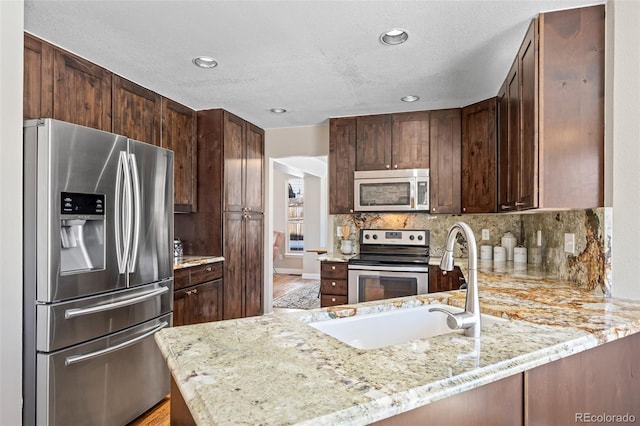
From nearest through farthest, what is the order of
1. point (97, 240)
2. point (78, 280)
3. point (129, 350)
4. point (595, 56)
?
point (595, 56), point (78, 280), point (97, 240), point (129, 350)

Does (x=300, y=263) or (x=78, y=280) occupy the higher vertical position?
(x=78, y=280)

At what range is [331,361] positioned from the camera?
94cm

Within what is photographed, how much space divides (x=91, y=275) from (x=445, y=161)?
3124 mm

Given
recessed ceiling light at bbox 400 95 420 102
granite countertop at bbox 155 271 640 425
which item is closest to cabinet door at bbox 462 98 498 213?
recessed ceiling light at bbox 400 95 420 102

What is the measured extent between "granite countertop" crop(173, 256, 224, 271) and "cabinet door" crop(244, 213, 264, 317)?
56 centimetres

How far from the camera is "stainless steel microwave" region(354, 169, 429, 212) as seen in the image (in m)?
3.72

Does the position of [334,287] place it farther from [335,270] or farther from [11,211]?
[11,211]

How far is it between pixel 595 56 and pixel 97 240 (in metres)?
2.80

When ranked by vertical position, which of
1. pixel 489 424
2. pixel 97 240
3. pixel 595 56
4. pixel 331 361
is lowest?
pixel 489 424

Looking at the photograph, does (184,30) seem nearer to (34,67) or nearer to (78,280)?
(34,67)

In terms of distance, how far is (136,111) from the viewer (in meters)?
2.94

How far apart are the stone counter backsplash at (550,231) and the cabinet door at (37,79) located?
113 inches

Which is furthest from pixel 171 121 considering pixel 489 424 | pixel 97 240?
pixel 489 424

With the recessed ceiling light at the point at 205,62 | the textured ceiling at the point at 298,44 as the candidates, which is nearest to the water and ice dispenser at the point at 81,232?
the textured ceiling at the point at 298,44
